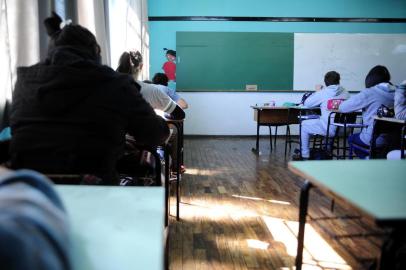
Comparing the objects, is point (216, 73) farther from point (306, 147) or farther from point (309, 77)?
point (306, 147)

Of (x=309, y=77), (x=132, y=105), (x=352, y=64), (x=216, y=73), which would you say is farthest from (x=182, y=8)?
(x=132, y=105)

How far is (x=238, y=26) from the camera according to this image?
7262mm

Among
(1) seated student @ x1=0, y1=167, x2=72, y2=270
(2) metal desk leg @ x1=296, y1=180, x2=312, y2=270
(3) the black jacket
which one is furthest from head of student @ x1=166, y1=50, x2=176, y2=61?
(1) seated student @ x1=0, y1=167, x2=72, y2=270

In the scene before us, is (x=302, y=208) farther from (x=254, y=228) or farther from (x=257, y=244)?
(x=254, y=228)

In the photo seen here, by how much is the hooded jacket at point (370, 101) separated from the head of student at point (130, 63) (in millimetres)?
2394

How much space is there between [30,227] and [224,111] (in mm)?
7127

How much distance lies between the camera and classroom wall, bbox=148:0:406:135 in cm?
718

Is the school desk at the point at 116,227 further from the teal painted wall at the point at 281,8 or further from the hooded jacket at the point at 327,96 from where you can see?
the teal painted wall at the point at 281,8

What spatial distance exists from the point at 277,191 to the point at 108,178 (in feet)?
7.96

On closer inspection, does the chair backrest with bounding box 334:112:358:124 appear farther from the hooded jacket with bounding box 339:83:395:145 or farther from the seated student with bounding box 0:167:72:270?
the seated student with bounding box 0:167:72:270

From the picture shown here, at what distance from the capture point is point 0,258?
0.35 metres

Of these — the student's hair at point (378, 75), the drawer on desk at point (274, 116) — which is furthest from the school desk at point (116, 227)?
the drawer on desk at point (274, 116)

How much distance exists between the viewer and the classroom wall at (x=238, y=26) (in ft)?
23.5

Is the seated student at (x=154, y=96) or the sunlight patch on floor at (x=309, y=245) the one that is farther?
the seated student at (x=154, y=96)
